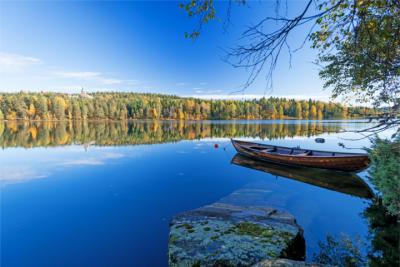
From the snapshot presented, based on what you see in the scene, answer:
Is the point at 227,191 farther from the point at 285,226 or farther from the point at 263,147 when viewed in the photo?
the point at 263,147

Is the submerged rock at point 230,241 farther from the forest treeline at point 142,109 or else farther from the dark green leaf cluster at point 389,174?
the forest treeline at point 142,109

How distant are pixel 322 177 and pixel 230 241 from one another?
40.0ft

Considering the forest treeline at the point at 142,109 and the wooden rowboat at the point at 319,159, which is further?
the forest treeline at the point at 142,109

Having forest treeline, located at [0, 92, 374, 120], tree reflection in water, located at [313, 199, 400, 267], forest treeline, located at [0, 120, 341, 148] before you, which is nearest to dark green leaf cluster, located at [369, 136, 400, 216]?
tree reflection in water, located at [313, 199, 400, 267]

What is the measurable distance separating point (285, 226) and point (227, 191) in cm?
617

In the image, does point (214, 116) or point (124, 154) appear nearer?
point (124, 154)

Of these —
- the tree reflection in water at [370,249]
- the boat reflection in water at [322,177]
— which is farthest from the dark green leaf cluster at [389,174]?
the boat reflection in water at [322,177]

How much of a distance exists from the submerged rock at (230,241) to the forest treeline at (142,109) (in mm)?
97691

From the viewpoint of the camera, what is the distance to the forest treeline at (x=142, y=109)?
88438 millimetres

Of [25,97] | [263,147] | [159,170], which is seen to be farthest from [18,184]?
[25,97]

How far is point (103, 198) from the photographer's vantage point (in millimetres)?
10133

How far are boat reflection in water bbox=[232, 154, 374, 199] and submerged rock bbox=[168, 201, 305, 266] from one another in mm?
7989

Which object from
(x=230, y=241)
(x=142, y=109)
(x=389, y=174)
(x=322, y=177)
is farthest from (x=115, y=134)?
(x=142, y=109)

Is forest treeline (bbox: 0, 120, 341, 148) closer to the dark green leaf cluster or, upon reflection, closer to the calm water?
the calm water
